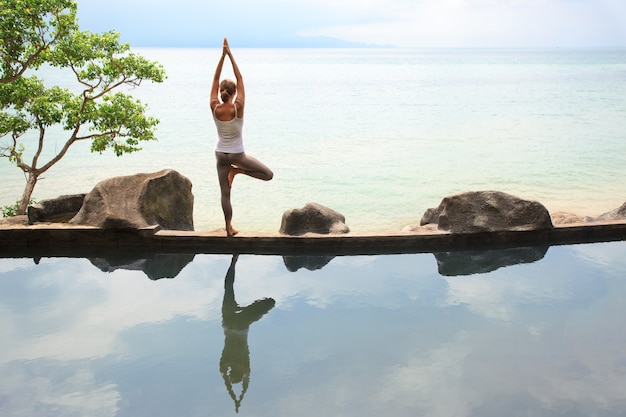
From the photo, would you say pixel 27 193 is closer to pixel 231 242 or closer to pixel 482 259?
pixel 231 242

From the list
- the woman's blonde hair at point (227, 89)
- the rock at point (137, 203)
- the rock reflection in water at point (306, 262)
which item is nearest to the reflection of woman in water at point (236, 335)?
the rock reflection in water at point (306, 262)

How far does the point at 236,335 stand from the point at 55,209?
13.0 ft

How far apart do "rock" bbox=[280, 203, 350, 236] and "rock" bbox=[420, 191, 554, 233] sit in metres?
1.16

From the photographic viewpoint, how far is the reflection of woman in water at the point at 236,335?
4.36m

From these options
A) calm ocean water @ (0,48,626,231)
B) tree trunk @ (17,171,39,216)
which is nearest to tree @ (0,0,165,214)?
tree trunk @ (17,171,39,216)

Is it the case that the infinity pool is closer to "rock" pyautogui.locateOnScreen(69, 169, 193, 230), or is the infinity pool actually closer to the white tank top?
"rock" pyautogui.locateOnScreen(69, 169, 193, 230)

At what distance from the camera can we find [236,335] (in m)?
5.03

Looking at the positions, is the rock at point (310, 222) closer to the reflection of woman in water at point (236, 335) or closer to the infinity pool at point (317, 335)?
the infinity pool at point (317, 335)

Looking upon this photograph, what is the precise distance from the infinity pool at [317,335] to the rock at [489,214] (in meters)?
0.31

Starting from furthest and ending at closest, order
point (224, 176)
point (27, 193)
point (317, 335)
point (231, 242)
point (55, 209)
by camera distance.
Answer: point (27, 193)
point (55, 209)
point (231, 242)
point (224, 176)
point (317, 335)

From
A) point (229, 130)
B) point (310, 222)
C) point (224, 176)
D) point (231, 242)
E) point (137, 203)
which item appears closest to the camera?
point (229, 130)

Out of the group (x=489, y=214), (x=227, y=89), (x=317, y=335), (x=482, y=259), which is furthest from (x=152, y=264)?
(x=489, y=214)

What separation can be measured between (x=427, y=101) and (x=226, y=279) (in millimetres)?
34512

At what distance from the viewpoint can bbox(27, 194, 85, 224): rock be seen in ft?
25.7
